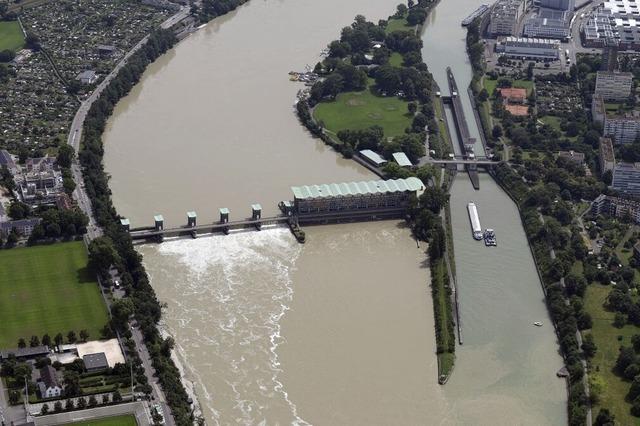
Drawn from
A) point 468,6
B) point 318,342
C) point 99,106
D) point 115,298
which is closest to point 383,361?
point 318,342

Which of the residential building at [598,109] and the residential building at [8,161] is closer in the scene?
the residential building at [8,161]

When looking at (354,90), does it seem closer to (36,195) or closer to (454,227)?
(454,227)

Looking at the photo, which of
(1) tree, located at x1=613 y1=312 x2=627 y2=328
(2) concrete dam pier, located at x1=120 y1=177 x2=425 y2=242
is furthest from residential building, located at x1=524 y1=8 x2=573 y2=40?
(1) tree, located at x1=613 y1=312 x2=627 y2=328

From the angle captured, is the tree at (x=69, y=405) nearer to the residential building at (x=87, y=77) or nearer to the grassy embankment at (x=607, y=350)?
the grassy embankment at (x=607, y=350)

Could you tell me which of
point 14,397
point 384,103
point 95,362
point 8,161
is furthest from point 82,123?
point 14,397

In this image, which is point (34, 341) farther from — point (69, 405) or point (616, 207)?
point (616, 207)

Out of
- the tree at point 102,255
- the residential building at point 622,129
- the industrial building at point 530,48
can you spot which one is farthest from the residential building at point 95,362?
the industrial building at point 530,48
